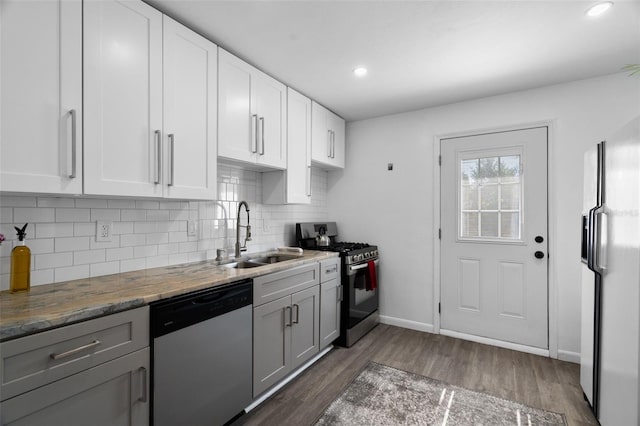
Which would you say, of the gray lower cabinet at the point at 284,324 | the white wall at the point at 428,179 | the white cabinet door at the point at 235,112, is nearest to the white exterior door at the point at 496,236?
the white wall at the point at 428,179

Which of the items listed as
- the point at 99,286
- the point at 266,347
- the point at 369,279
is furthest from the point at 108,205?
the point at 369,279

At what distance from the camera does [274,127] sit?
103 inches

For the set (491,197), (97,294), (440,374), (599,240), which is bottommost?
(440,374)

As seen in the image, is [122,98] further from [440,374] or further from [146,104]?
[440,374]

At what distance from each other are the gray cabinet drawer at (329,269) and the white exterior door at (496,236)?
1.21 m

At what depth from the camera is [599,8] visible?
1.73 m

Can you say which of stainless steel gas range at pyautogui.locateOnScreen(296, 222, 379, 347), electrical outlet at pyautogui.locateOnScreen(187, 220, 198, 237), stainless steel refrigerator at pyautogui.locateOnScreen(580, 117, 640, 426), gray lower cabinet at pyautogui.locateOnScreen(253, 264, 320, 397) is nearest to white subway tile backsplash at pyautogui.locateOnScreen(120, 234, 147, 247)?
electrical outlet at pyautogui.locateOnScreen(187, 220, 198, 237)

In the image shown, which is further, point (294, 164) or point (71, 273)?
point (294, 164)

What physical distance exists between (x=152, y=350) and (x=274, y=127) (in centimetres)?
186

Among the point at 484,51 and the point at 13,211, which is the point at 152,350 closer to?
the point at 13,211

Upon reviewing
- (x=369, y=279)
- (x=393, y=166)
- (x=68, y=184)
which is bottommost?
(x=369, y=279)

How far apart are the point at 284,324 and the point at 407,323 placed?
1.82m

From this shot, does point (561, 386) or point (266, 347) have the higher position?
point (266, 347)

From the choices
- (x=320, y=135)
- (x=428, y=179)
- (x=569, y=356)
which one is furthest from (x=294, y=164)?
(x=569, y=356)
